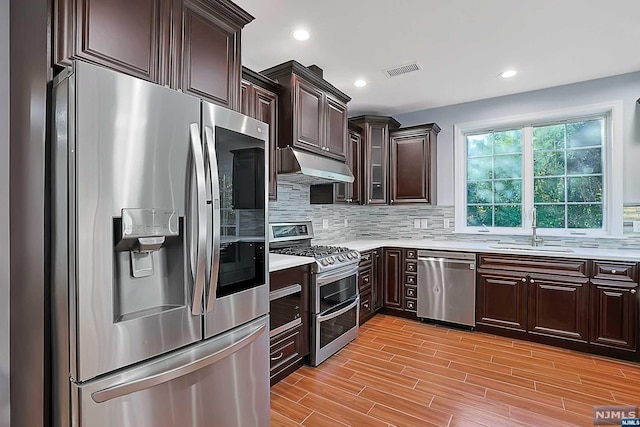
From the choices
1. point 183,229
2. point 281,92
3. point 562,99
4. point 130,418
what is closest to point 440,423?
point 130,418

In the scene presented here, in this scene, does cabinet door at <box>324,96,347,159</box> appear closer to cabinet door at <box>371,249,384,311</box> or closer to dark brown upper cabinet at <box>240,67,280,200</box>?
dark brown upper cabinet at <box>240,67,280,200</box>

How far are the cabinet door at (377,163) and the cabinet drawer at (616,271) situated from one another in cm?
221

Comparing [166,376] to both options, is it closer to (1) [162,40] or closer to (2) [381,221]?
(1) [162,40]

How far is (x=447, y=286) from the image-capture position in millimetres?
3637

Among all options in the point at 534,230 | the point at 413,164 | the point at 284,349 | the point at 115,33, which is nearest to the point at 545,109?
the point at 534,230

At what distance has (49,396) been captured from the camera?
114 cm

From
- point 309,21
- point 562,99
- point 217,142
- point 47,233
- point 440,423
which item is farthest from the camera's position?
point 562,99

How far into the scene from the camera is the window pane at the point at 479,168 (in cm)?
415

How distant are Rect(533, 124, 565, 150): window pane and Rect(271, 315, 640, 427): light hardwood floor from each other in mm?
2198

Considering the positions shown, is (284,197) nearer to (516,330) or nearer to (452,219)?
(452,219)

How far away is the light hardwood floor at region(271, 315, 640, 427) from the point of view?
2047 mm

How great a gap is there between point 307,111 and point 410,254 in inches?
80.2

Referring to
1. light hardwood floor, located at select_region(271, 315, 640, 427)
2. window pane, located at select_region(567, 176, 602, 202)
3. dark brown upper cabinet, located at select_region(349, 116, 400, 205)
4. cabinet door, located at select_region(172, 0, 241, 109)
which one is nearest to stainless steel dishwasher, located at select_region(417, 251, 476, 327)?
light hardwood floor, located at select_region(271, 315, 640, 427)

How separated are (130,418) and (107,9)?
1.59 metres
